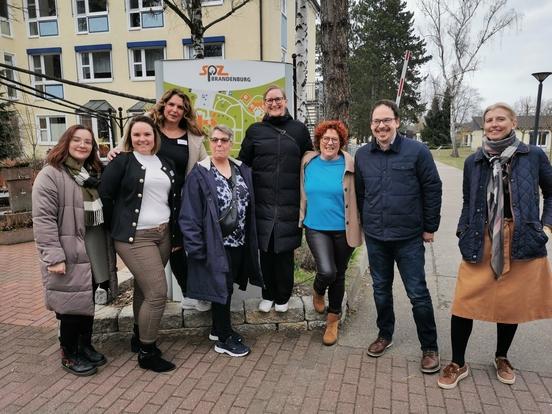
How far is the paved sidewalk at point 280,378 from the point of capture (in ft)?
9.58

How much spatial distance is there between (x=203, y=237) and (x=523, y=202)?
221 centimetres

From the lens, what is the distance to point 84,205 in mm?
3172

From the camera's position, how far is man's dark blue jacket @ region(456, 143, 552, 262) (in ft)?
9.37

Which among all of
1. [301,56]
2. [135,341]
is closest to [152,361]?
[135,341]

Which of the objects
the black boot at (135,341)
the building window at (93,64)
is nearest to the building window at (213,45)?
the building window at (93,64)

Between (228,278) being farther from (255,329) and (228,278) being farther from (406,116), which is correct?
(406,116)

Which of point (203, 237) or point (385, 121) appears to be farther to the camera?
point (203, 237)

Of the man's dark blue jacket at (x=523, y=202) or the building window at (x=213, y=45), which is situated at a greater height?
the building window at (x=213, y=45)

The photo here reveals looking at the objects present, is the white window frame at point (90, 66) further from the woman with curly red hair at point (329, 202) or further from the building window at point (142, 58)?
the woman with curly red hair at point (329, 202)

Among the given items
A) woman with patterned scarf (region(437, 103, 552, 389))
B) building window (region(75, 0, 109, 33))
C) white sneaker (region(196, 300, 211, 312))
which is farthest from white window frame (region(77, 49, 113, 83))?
woman with patterned scarf (region(437, 103, 552, 389))

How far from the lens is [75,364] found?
3.36m

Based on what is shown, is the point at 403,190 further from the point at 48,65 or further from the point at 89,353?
the point at 48,65

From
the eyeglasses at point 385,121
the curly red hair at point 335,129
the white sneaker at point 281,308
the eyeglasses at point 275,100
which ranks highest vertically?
the eyeglasses at point 275,100

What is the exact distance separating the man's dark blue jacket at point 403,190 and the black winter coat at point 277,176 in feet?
2.06
